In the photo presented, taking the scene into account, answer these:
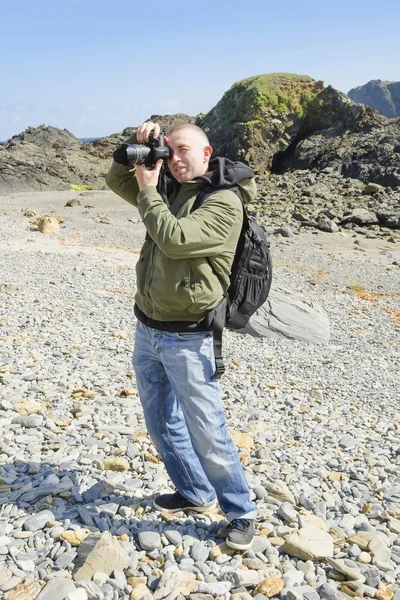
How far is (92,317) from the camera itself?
9516 millimetres

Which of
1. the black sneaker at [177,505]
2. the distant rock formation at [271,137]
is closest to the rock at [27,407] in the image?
the black sneaker at [177,505]

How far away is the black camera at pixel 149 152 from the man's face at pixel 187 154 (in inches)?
2.0

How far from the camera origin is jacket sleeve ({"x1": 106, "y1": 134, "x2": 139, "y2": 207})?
3428 millimetres

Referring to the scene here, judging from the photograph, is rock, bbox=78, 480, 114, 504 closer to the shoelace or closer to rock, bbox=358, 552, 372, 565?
the shoelace

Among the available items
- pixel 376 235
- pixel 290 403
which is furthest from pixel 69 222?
pixel 290 403

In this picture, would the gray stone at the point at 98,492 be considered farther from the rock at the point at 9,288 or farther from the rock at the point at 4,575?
the rock at the point at 9,288

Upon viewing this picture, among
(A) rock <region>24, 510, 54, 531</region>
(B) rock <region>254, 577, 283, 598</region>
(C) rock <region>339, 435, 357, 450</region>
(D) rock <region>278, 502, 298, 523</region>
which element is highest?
(A) rock <region>24, 510, 54, 531</region>

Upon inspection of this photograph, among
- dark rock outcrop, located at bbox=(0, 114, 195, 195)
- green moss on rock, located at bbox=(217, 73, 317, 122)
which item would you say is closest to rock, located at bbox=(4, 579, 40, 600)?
dark rock outcrop, located at bbox=(0, 114, 195, 195)

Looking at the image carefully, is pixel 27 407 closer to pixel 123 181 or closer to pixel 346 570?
pixel 123 181

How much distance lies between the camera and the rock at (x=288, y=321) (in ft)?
33.4

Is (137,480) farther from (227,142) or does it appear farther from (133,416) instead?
(227,142)

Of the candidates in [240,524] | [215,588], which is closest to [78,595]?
Result: [215,588]

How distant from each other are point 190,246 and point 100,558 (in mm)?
1819

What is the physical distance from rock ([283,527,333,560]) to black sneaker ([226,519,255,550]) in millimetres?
349
